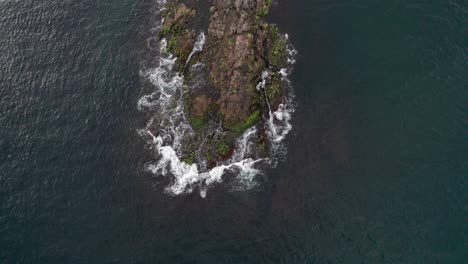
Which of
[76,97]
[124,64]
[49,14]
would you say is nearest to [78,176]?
[76,97]

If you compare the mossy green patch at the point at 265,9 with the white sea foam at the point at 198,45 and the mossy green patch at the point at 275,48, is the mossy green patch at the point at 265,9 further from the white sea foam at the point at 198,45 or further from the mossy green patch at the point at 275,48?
the white sea foam at the point at 198,45

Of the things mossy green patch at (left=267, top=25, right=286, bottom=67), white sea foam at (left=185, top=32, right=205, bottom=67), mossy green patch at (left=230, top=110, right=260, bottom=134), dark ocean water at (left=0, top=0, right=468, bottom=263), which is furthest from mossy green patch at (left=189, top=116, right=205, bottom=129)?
mossy green patch at (left=267, top=25, right=286, bottom=67)

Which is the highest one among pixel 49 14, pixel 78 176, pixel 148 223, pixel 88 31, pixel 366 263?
pixel 49 14

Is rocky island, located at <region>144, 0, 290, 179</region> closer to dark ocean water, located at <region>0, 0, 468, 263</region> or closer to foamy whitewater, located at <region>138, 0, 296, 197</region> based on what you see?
foamy whitewater, located at <region>138, 0, 296, 197</region>

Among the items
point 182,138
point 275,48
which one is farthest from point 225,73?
point 182,138

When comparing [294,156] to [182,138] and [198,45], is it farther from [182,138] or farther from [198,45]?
[198,45]

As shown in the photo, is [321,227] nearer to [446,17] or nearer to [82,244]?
[82,244]
